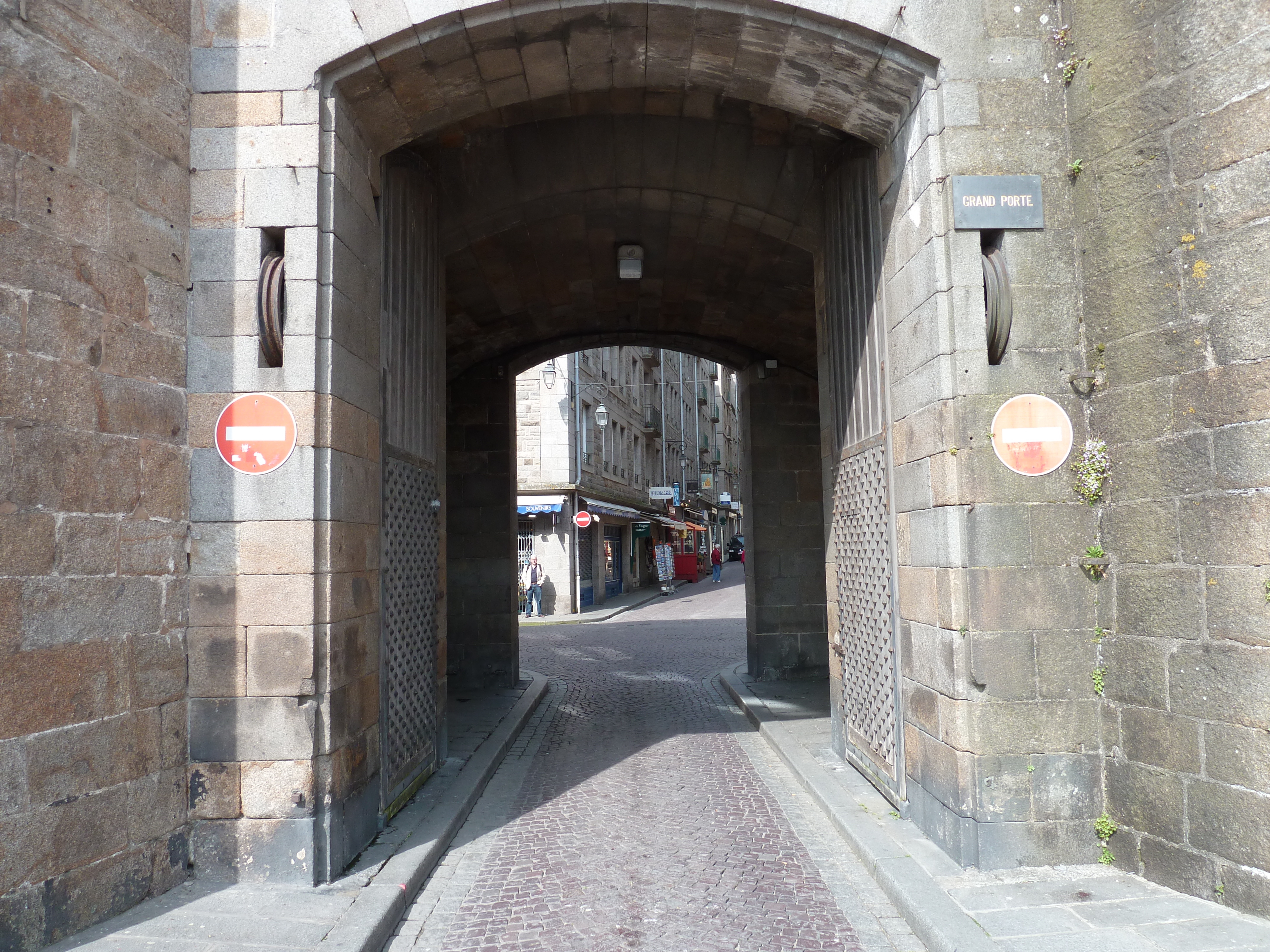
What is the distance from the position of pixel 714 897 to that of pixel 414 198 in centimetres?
513

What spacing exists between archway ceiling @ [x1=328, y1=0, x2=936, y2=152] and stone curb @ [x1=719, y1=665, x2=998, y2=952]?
415 cm

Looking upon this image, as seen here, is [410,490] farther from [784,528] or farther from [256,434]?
[784,528]

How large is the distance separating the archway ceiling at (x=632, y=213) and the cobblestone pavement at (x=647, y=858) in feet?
14.7

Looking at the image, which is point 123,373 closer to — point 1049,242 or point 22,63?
point 22,63

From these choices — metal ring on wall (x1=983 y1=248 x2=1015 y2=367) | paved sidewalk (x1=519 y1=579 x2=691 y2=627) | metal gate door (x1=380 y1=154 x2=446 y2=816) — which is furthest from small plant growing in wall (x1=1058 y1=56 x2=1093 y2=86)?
paved sidewalk (x1=519 y1=579 x2=691 y2=627)

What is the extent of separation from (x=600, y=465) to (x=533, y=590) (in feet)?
18.9

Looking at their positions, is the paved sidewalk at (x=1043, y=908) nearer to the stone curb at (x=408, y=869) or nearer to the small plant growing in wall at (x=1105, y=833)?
the small plant growing in wall at (x=1105, y=833)

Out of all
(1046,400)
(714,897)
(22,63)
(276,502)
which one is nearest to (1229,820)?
(1046,400)

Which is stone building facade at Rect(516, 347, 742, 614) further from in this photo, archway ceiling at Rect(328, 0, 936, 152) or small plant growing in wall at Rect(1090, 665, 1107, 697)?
small plant growing in wall at Rect(1090, 665, 1107, 697)

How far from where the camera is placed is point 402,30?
4.54 m

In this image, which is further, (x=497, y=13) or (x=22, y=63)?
(x=497, y=13)

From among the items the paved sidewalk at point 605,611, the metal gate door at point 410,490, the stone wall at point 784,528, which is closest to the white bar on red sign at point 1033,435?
the metal gate door at point 410,490

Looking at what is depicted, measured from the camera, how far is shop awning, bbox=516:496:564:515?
22.4 metres

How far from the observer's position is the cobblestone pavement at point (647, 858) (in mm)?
4039
